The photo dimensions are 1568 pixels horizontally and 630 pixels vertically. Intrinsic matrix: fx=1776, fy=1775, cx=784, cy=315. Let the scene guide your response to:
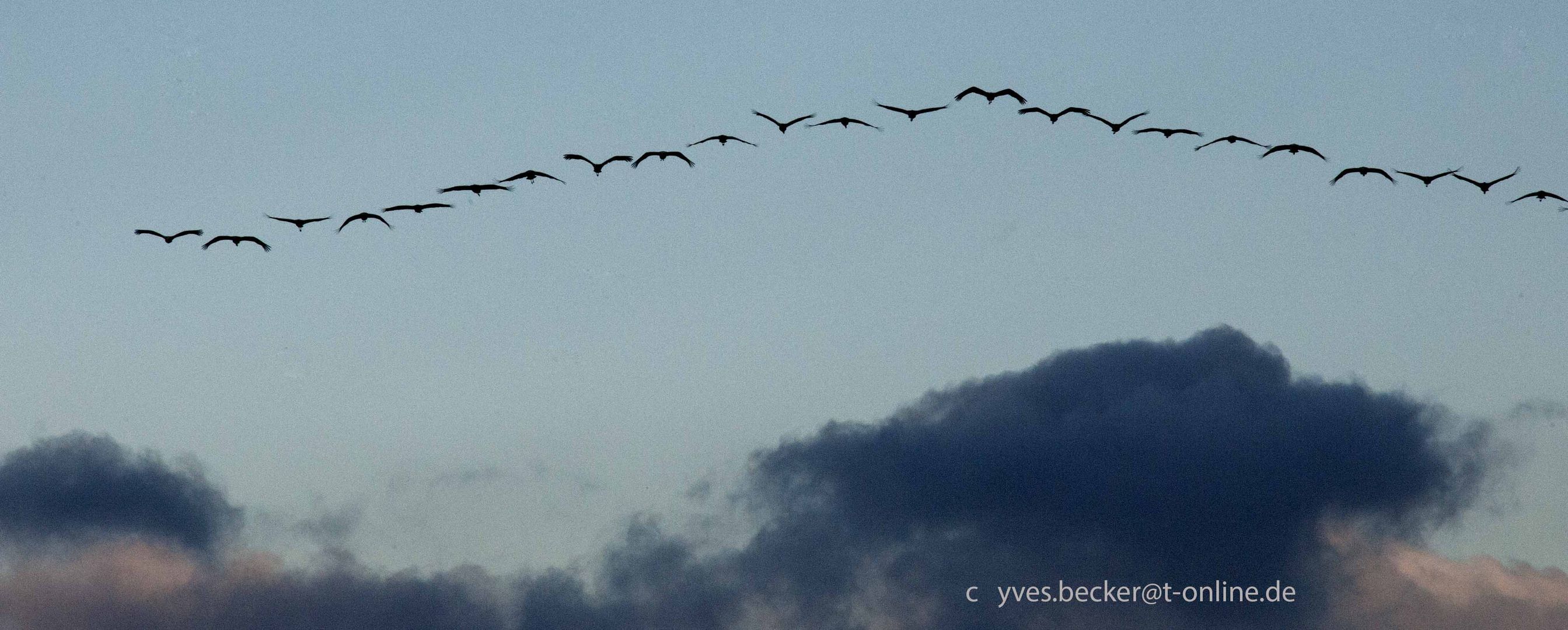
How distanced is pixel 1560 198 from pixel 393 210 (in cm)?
8736

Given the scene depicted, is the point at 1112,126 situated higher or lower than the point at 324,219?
higher

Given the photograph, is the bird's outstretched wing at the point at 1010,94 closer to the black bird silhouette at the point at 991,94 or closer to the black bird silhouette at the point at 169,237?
the black bird silhouette at the point at 991,94

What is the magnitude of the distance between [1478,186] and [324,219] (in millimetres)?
83685

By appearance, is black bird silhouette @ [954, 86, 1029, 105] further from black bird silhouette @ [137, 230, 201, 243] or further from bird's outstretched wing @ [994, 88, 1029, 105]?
black bird silhouette @ [137, 230, 201, 243]

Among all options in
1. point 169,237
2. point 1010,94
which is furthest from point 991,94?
point 169,237

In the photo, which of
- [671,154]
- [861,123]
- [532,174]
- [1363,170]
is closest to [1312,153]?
[1363,170]

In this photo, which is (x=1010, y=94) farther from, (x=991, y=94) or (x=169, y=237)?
(x=169, y=237)

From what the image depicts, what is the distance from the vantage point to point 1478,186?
130125 millimetres

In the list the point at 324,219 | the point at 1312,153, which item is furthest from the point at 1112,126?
the point at 324,219

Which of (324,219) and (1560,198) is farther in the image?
(1560,198)

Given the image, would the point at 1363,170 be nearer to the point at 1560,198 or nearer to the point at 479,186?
the point at 1560,198

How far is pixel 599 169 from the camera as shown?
130 metres

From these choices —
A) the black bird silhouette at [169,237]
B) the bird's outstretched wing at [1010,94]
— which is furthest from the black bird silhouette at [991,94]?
the black bird silhouette at [169,237]

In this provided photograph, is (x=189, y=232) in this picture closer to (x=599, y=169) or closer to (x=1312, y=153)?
(x=599, y=169)
